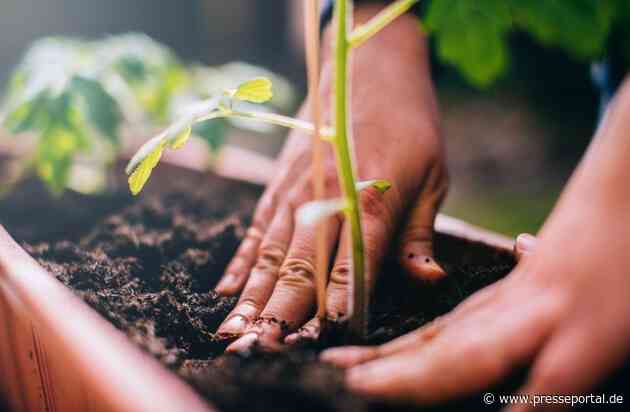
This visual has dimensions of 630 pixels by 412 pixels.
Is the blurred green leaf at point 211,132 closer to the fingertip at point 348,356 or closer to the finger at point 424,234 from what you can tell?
the finger at point 424,234

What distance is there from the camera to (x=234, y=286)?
0.95 metres

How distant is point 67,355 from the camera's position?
597 millimetres

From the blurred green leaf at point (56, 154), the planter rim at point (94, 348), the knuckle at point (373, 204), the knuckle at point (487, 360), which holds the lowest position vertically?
the knuckle at point (487, 360)

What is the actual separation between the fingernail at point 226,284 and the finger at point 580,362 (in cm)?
57

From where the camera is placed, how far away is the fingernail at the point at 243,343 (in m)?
0.72

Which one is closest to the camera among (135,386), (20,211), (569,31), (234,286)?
(135,386)

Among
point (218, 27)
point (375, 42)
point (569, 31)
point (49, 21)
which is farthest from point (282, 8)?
point (569, 31)

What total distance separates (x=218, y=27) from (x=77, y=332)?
3543 mm

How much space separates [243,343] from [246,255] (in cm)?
30

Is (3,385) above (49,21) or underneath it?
underneath

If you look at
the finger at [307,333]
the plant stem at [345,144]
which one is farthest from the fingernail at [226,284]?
the plant stem at [345,144]

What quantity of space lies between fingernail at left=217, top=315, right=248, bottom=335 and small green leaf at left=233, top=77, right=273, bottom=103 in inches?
13.8

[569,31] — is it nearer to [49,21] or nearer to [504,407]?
[504,407]

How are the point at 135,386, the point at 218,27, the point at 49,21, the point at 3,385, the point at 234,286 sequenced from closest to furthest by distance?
the point at 135,386, the point at 234,286, the point at 3,385, the point at 49,21, the point at 218,27
